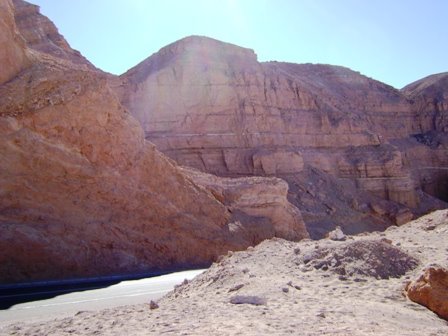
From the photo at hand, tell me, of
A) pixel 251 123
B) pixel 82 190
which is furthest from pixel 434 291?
pixel 251 123

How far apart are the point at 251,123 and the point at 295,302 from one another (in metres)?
36.6

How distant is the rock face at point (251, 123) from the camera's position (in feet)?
Answer: 136

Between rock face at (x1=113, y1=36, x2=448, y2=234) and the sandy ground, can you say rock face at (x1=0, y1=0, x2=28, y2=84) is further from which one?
rock face at (x1=113, y1=36, x2=448, y2=234)

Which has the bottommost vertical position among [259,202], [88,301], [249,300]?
[88,301]

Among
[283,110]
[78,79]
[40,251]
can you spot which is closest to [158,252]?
[40,251]

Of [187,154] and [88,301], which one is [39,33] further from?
[88,301]

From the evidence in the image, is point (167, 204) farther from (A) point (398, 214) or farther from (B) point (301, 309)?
(A) point (398, 214)

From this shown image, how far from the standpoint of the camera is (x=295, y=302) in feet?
25.3

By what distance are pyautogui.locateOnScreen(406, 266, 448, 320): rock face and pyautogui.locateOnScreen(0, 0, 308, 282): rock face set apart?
1116 cm

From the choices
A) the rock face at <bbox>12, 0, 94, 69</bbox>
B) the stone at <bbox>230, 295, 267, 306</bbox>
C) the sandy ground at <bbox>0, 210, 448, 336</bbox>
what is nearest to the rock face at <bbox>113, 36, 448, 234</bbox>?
the rock face at <bbox>12, 0, 94, 69</bbox>

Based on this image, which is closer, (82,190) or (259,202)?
(82,190)

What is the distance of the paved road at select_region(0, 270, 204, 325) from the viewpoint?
10.0 m

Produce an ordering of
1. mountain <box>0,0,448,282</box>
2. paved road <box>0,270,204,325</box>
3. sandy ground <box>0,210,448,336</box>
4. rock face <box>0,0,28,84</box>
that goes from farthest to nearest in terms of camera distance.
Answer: rock face <box>0,0,28,84</box>, mountain <box>0,0,448,282</box>, paved road <box>0,270,204,325</box>, sandy ground <box>0,210,448,336</box>

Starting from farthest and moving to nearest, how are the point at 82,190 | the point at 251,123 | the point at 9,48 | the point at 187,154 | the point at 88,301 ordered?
the point at 251,123, the point at 187,154, the point at 9,48, the point at 82,190, the point at 88,301
